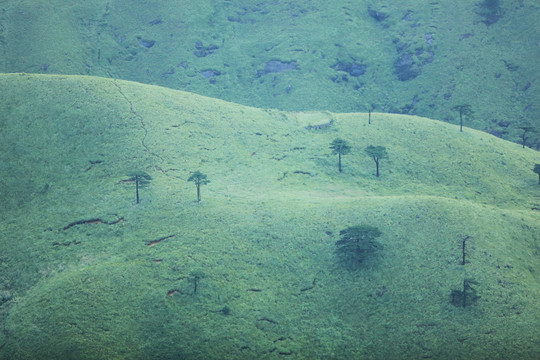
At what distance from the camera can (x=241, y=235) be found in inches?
2320

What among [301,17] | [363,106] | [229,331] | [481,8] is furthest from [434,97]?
[229,331]

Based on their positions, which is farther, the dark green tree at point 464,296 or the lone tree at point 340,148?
the lone tree at point 340,148

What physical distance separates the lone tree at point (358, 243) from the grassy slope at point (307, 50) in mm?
82660

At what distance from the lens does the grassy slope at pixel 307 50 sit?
134500 mm

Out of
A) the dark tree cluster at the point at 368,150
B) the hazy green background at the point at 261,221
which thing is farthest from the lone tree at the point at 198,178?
the dark tree cluster at the point at 368,150

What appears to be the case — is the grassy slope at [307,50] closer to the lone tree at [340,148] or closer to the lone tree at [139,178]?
the lone tree at [340,148]

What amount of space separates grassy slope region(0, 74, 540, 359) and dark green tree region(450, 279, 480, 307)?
0.79 meters

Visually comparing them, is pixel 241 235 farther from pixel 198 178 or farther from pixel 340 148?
pixel 340 148

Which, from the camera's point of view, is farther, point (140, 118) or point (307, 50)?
point (307, 50)

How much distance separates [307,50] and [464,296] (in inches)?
4798

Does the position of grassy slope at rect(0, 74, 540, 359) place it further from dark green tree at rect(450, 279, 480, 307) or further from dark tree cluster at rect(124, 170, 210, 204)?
dark tree cluster at rect(124, 170, 210, 204)

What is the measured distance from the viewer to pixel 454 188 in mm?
77438

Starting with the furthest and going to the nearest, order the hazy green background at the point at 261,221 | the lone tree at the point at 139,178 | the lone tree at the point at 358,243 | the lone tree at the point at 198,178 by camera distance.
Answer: the lone tree at the point at 139,178, the lone tree at the point at 198,178, the lone tree at the point at 358,243, the hazy green background at the point at 261,221

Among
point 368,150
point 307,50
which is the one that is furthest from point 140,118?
point 307,50
